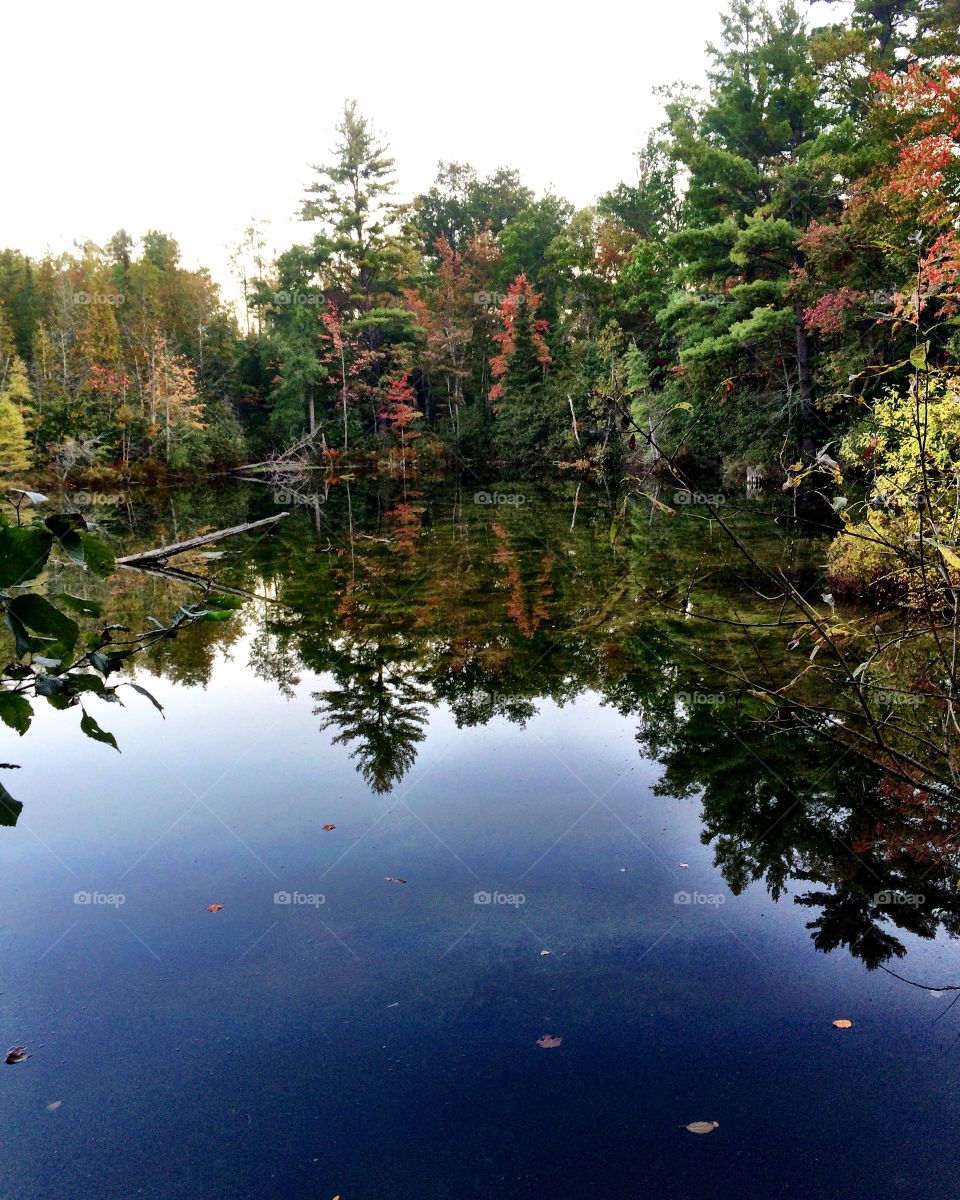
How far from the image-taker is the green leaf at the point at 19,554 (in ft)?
3.92

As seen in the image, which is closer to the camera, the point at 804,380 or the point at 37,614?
the point at 37,614

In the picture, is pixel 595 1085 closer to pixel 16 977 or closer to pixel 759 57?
pixel 16 977

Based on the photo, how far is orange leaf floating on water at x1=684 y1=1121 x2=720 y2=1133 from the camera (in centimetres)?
293

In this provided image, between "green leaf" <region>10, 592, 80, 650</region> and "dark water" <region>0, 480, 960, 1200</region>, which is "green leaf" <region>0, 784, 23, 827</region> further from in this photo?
"dark water" <region>0, 480, 960, 1200</region>

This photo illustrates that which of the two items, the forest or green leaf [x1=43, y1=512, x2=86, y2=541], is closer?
green leaf [x1=43, y1=512, x2=86, y2=541]

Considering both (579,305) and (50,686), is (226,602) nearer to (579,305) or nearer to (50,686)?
(50,686)

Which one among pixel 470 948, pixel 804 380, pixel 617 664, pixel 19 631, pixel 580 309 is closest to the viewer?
pixel 19 631

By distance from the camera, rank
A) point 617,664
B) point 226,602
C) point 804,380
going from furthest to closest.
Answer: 1. point 804,380
2. point 617,664
3. point 226,602

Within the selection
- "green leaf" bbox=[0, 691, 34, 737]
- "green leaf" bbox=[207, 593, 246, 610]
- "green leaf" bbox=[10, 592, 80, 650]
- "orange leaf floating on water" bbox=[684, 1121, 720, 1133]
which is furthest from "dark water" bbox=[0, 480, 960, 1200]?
"green leaf" bbox=[0, 691, 34, 737]

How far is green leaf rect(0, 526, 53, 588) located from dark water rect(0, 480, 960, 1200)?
277mm

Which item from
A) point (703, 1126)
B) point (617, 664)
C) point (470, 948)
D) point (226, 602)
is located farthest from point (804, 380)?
point (226, 602)

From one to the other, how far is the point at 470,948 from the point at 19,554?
11.1 ft

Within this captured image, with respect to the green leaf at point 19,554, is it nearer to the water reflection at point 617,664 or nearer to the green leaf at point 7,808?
the green leaf at point 7,808

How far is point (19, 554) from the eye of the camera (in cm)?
121
